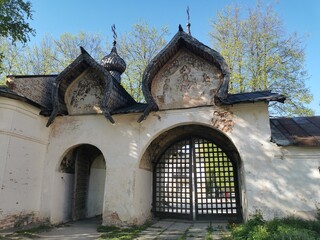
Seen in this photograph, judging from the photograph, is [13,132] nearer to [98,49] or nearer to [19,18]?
[19,18]

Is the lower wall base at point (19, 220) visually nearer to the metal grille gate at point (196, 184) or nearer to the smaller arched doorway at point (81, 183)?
the smaller arched doorway at point (81, 183)

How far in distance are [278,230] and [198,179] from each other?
407 cm

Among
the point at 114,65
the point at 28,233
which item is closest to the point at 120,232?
the point at 28,233

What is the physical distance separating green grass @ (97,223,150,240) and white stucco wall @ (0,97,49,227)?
2.15 meters

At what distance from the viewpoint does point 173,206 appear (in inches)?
336

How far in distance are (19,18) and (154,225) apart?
791 centimetres

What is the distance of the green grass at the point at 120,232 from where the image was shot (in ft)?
19.1

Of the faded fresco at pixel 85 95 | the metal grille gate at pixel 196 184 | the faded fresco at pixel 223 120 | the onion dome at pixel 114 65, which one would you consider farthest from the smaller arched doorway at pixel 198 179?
the onion dome at pixel 114 65

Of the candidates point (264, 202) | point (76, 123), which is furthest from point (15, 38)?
point (264, 202)

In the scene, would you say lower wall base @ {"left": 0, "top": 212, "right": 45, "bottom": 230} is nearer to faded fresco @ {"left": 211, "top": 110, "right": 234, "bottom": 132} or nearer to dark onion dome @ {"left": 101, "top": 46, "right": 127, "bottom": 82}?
faded fresco @ {"left": 211, "top": 110, "right": 234, "bottom": 132}

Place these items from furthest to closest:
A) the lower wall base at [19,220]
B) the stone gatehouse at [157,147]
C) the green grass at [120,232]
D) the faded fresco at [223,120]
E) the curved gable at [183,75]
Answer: the curved gable at [183,75] < the faded fresco at [223,120] < the stone gatehouse at [157,147] < the lower wall base at [19,220] < the green grass at [120,232]

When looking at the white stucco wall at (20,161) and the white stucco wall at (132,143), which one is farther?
the white stucco wall at (132,143)

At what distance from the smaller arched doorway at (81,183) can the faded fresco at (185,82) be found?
3394mm

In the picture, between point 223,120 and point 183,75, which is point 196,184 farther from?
point 183,75
